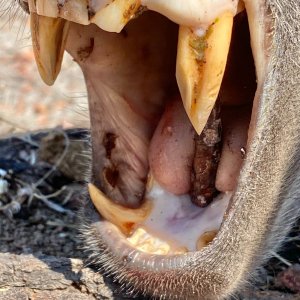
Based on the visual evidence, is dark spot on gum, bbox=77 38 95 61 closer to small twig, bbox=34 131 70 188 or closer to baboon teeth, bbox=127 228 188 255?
baboon teeth, bbox=127 228 188 255

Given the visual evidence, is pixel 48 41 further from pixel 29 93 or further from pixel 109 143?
pixel 29 93

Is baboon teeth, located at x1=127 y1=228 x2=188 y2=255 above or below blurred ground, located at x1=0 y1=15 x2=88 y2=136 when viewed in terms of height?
above

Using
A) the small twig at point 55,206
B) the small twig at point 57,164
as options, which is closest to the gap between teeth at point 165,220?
the small twig at point 55,206

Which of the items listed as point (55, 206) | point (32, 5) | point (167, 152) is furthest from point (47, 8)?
point (55, 206)

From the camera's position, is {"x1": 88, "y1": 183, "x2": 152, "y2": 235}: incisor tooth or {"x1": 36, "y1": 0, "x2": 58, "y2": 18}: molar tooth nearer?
{"x1": 36, "y1": 0, "x2": 58, "y2": 18}: molar tooth

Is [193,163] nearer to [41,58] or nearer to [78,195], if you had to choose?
[41,58]

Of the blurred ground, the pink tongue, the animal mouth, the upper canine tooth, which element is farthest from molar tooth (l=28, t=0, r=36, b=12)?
the blurred ground
